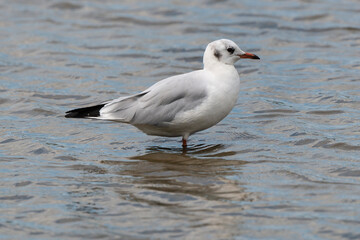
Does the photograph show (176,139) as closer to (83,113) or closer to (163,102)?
(163,102)

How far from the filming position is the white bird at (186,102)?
736cm

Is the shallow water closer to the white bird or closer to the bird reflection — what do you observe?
the bird reflection

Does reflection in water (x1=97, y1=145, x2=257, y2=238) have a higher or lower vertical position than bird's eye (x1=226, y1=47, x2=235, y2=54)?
lower

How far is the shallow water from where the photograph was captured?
5535mm

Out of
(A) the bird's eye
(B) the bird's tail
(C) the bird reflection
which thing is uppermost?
(A) the bird's eye

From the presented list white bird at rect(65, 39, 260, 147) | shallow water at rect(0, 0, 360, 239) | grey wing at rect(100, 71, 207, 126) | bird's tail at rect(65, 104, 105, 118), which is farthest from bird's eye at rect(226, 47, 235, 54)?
bird's tail at rect(65, 104, 105, 118)

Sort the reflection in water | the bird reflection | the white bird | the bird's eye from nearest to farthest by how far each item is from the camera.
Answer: the reflection in water, the bird reflection, the white bird, the bird's eye

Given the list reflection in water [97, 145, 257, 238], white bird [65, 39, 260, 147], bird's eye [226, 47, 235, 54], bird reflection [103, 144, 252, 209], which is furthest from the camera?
bird's eye [226, 47, 235, 54]

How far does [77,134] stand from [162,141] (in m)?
1.03

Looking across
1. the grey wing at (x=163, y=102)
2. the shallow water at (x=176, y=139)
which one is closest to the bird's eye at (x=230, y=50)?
the grey wing at (x=163, y=102)

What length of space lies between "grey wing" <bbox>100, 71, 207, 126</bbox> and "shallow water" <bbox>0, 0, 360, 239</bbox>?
0.40 metres

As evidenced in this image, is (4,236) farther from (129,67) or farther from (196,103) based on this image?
(129,67)

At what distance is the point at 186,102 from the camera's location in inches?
292

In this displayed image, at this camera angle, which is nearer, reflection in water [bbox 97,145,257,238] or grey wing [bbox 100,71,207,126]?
reflection in water [bbox 97,145,257,238]
